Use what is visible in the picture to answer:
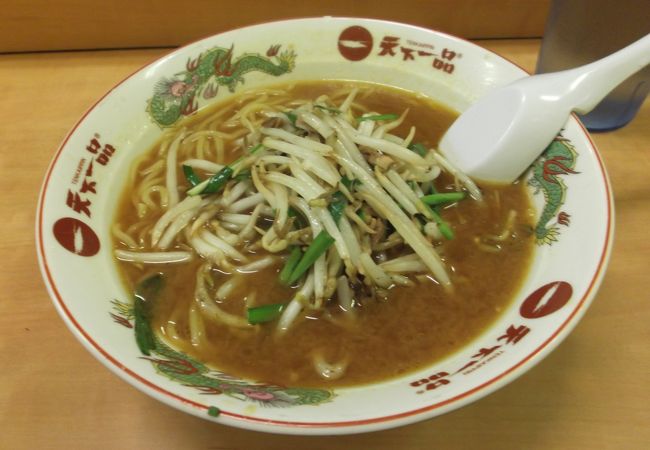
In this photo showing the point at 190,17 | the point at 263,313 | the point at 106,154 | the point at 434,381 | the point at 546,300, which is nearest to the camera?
the point at 434,381

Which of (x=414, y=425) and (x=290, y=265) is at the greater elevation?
(x=290, y=265)

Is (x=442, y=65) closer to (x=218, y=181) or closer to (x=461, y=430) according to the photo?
(x=218, y=181)

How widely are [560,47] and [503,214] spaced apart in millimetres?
735

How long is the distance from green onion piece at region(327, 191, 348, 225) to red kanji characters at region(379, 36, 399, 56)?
70 cm

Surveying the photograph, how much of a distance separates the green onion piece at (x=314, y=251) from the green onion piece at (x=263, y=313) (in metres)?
0.10

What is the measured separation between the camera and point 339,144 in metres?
1.44

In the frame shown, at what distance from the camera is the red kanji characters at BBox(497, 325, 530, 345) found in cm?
102

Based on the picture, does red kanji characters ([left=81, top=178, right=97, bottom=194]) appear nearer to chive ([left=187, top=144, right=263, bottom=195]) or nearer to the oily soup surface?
the oily soup surface

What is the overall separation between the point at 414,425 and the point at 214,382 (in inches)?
17.5

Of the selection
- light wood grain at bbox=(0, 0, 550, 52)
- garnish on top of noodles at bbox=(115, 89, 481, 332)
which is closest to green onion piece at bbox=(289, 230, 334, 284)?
garnish on top of noodles at bbox=(115, 89, 481, 332)

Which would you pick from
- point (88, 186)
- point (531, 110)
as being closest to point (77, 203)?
point (88, 186)

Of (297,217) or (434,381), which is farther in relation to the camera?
(297,217)

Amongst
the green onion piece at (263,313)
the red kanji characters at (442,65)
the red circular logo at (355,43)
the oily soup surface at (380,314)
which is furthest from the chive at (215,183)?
the red kanji characters at (442,65)

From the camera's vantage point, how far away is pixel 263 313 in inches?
46.9
